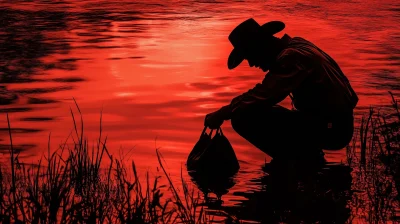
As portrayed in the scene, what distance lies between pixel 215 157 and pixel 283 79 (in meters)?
1.06

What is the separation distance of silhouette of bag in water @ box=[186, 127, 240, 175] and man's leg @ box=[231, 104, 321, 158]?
10.4 inches

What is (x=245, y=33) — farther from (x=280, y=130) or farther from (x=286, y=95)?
(x=280, y=130)

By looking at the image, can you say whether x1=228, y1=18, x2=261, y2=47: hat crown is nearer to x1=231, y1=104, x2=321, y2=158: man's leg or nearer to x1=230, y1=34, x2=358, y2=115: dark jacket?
x1=230, y1=34, x2=358, y2=115: dark jacket

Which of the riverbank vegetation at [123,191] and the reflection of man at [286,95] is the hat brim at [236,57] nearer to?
the reflection of man at [286,95]

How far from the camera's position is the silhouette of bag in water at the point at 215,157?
352 inches

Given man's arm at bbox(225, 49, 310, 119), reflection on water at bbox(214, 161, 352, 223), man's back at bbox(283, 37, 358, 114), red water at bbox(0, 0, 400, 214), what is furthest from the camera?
red water at bbox(0, 0, 400, 214)

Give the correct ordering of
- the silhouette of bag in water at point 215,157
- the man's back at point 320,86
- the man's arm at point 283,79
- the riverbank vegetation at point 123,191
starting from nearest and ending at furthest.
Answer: the riverbank vegetation at point 123,191 → the man's arm at point 283,79 → the man's back at point 320,86 → the silhouette of bag in water at point 215,157

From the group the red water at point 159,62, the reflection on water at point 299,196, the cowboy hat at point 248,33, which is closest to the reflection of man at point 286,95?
the cowboy hat at point 248,33

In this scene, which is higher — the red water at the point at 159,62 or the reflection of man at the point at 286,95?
the reflection of man at the point at 286,95

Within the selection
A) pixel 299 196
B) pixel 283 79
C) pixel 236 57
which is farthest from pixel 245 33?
pixel 299 196

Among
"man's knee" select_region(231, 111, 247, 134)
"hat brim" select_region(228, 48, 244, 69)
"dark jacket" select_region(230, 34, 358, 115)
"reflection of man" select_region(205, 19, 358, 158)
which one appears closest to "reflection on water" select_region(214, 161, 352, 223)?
"reflection of man" select_region(205, 19, 358, 158)

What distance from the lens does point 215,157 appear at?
894cm

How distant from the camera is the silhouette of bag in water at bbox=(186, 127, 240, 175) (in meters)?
8.94

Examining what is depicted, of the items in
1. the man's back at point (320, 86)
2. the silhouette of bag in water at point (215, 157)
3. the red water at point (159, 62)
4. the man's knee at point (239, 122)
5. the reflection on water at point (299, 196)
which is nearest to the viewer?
the reflection on water at point (299, 196)
